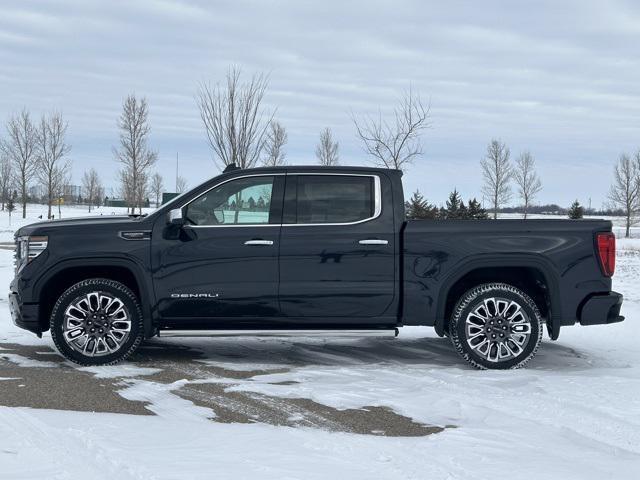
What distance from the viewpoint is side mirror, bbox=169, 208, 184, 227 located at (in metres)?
6.65

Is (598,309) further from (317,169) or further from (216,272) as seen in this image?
(216,272)

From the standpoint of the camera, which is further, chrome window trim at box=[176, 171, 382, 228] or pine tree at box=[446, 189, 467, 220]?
pine tree at box=[446, 189, 467, 220]

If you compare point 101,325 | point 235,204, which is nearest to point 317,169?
point 235,204

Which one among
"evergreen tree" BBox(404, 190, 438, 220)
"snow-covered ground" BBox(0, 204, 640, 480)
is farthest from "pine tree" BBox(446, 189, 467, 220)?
"snow-covered ground" BBox(0, 204, 640, 480)

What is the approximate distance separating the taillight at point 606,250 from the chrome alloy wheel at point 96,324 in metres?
4.35

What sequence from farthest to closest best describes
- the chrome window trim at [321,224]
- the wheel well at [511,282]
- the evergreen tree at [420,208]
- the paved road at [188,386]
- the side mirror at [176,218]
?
the evergreen tree at [420,208] < the wheel well at [511,282] < the chrome window trim at [321,224] < the side mirror at [176,218] < the paved road at [188,386]

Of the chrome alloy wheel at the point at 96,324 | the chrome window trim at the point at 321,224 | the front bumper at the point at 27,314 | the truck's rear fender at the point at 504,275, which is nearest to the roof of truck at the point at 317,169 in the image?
the chrome window trim at the point at 321,224

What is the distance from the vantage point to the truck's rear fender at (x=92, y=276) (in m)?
6.69

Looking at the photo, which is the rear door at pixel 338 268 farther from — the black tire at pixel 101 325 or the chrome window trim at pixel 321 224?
the black tire at pixel 101 325

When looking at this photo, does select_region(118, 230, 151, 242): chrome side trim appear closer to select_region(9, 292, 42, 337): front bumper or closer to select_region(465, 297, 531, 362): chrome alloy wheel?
select_region(9, 292, 42, 337): front bumper

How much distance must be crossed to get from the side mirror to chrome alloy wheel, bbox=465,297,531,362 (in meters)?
2.76

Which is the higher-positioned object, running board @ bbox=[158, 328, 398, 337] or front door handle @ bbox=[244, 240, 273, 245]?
front door handle @ bbox=[244, 240, 273, 245]

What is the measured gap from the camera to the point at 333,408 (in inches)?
208

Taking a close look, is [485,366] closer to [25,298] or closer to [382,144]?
[25,298]
